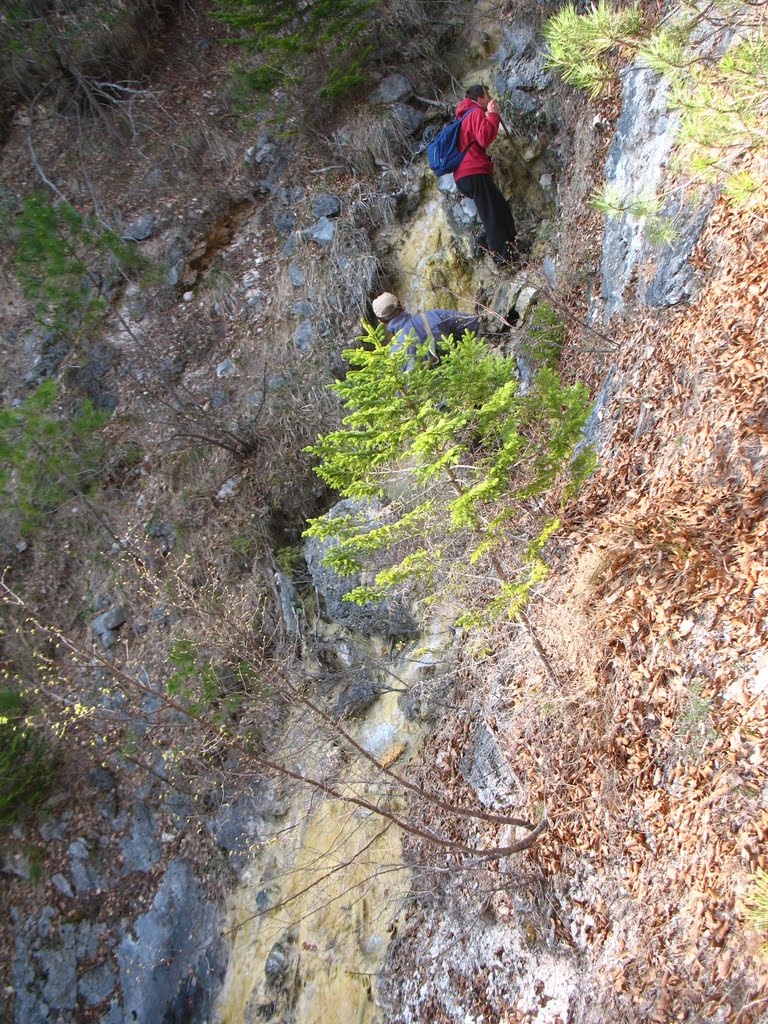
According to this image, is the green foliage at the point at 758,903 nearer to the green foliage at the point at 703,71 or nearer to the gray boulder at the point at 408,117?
the green foliage at the point at 703,71

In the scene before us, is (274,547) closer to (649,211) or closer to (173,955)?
(173,955)

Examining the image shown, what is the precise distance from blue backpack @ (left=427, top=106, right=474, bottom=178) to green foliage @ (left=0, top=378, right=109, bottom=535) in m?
4.65

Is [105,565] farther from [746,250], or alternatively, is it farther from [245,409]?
[746,250]

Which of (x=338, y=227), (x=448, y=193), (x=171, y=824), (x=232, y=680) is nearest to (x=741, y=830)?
(x=232, y=680)

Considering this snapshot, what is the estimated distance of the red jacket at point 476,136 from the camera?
6.04m

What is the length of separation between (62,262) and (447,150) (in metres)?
4.35

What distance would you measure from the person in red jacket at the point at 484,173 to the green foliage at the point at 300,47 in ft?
6.01

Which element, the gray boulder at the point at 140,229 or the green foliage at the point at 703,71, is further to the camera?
the gray boulder at the point at 140,229

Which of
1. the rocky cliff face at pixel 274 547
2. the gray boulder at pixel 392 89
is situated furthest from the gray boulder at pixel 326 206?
the gray boulder at pixel 392 89

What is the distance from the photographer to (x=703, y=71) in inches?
137

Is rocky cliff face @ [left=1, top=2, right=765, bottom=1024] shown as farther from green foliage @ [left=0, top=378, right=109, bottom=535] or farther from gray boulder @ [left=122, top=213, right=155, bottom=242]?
green foliage @ [left=0, top=378, right=109, bottom=535]

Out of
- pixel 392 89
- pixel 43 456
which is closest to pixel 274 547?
pixel 43 456

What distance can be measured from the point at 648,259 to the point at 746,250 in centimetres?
111

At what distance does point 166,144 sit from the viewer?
9898 mm
